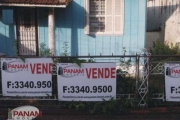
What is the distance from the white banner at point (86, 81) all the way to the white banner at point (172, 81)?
1216mm

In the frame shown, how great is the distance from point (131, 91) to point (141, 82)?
0.36m

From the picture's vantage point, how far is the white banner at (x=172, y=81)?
6648mm

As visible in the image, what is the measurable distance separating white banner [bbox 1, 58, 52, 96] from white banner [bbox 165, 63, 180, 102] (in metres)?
2.70

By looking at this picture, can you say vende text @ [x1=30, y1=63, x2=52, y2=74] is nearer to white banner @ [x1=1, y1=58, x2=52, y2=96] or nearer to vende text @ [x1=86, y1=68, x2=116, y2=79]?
white banner @ [x1=1, y1=58, x2=52, y2=96]

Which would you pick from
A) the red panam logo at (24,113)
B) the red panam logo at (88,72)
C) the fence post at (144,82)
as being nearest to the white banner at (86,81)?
the red panam logo at (88,72)

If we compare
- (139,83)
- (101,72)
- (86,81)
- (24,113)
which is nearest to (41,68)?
(86,81)

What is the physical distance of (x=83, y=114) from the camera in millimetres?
6844

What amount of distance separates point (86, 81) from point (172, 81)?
6.48 feet

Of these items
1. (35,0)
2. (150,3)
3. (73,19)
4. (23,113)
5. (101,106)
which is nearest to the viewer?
(23,113)

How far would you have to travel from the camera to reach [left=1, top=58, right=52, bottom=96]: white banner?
6.77 meters

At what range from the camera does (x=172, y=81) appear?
671 centimetres

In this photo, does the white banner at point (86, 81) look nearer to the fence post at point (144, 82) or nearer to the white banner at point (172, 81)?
the fence post at point (144, 82)

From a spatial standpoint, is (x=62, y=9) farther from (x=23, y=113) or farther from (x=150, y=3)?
(x=150, y=3)

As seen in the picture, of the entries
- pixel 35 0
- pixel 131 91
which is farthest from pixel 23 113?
pixel 35 0
